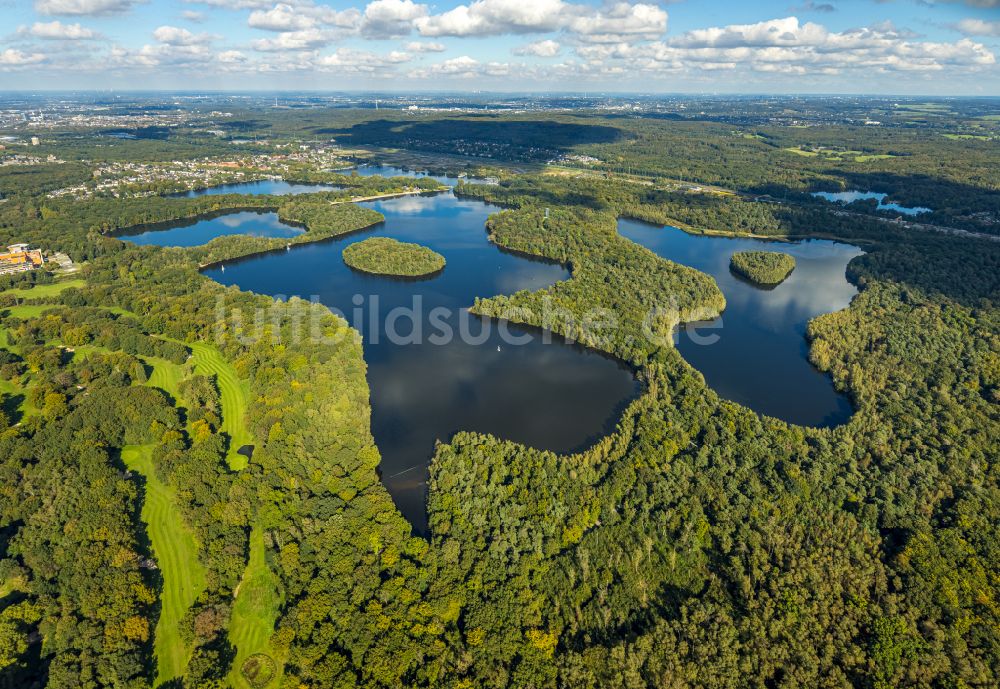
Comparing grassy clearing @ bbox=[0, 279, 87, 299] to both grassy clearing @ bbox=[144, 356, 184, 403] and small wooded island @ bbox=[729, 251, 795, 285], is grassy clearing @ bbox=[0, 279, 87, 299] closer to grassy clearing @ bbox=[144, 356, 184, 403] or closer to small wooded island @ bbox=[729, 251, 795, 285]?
grassy clearing @ bbox=[144, 356, 184, 403]

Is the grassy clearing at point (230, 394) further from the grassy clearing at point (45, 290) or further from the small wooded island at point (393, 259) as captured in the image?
the grassy clearing at point (45, 290)

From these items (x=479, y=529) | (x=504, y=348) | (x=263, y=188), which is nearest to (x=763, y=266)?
(x=504, y=348)

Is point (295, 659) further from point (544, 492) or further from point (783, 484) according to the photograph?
point (783, 484)

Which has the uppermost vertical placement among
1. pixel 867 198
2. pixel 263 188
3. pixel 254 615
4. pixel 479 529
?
pixel 263 188

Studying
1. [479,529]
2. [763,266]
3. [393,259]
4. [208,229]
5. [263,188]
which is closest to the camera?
[479,529]

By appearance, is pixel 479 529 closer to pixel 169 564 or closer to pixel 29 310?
pixel 169 564

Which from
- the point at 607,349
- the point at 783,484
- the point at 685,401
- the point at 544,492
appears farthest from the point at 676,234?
the point at 544,492
